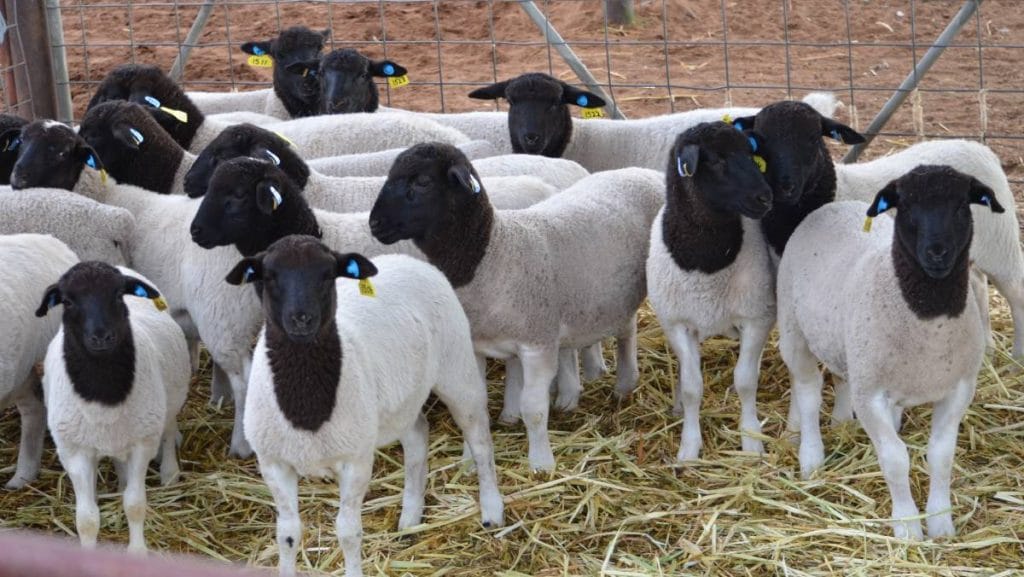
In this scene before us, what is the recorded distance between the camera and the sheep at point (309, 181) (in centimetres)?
655

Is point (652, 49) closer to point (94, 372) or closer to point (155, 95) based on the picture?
point (155, 95)

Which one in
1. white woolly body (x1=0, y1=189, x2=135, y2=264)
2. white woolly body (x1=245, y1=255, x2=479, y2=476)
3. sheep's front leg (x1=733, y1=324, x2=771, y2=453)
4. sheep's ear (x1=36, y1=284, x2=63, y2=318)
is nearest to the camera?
white woolly body (x1=245, y1=255, x2=479, y2=476)

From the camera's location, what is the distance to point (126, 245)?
21.2ft

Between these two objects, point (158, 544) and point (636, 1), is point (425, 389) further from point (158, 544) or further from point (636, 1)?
point (636, 1)

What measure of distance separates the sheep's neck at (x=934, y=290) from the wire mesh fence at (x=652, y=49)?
5487 millimetres

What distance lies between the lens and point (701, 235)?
571cm

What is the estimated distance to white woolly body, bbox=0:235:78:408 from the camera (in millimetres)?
5645

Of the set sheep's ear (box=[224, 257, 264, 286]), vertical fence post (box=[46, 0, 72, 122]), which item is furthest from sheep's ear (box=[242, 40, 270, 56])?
sheep's ear (box=[224, 257, 264, 286])

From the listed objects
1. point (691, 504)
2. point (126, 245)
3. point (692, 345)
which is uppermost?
point (126, 245)

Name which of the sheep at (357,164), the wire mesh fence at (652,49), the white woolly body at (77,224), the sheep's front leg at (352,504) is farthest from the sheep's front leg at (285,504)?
the wire mesh fence at (652,49)

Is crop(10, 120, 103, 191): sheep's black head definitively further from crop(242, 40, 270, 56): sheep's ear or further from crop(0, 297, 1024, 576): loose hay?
crop(242, 40, 270, 56): sheep's ear

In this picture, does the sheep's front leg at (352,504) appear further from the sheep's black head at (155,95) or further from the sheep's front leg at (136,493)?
the sheep's black head at (155,95)

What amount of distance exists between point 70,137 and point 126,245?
740 millimetres

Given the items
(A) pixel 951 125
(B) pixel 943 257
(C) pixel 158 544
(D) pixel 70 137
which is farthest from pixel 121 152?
(A) pixel 951 125
